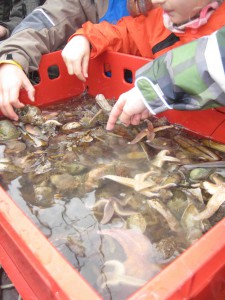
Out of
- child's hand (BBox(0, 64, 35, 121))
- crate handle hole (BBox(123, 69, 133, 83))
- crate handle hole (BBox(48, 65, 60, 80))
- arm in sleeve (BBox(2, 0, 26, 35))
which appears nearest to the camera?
child's hand (BBox(0, 64, 35, 121))

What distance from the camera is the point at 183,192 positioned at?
117 cm

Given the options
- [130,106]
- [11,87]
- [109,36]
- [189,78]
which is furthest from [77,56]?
[189,78]

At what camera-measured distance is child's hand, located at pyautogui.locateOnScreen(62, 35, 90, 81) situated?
1.69 meters

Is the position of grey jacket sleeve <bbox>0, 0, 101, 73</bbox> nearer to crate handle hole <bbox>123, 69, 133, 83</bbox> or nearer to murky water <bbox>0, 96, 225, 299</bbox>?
murky water <bbox>0, 96, 225, 299</bbox>

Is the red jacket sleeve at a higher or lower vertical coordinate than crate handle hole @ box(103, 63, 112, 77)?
higher

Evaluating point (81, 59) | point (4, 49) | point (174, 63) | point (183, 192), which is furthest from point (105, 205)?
point (4, 49)

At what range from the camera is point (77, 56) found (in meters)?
1.69

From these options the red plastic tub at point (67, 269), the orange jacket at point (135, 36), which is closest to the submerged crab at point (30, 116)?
the orange jacket at point (135, 36)

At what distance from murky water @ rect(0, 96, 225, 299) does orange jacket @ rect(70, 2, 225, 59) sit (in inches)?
17.2

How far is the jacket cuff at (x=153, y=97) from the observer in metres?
1.15

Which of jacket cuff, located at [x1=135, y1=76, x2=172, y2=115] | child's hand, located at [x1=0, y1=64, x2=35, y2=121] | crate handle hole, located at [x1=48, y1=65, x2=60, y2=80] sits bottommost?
crate handle hole, located at [x1=48, y1=65, x2=60, y2=80]

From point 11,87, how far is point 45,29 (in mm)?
614

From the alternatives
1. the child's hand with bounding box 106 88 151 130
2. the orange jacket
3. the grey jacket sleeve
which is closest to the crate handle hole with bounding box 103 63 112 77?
the orange jacket

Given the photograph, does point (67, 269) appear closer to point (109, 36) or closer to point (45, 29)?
point (109, 36)
